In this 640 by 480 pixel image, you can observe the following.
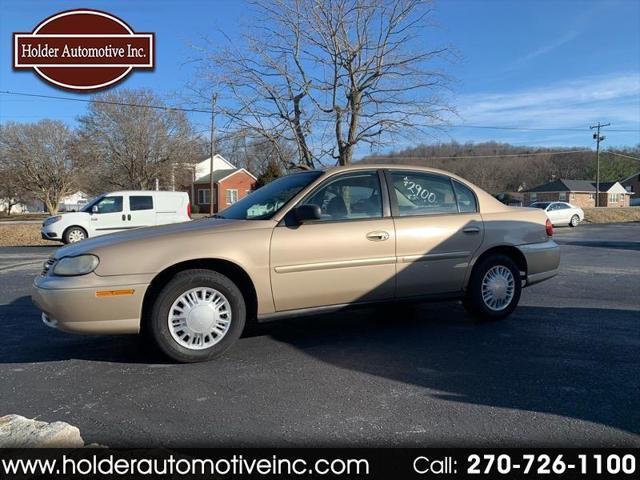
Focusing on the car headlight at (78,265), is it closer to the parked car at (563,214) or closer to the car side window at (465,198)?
the car side window at (465,198)

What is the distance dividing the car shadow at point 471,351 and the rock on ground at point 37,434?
130 cm

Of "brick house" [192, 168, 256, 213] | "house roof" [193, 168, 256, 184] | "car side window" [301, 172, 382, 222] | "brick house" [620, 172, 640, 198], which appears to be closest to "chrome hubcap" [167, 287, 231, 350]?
"car side window" [301, 172, 382, 222]

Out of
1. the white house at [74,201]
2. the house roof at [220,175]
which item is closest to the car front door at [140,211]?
the white house at [74,201]

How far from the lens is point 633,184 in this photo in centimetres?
9950

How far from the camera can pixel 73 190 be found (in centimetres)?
4331

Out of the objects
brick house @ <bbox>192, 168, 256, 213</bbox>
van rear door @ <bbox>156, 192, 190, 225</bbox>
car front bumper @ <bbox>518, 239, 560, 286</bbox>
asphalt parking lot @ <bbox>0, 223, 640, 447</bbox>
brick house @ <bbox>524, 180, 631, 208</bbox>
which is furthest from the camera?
brick house @ <bbox>524, 180, 631, 208</bbox>

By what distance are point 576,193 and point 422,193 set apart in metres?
71.7

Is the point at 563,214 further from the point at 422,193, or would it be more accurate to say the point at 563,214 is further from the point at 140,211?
the point at 422,193

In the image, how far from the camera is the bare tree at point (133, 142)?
→ 3522 cm

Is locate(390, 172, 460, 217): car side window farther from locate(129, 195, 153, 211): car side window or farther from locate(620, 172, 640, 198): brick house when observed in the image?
locate(620, 172, 640, 198): brick house

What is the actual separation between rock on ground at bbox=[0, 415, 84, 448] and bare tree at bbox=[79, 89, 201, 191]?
33482 mm

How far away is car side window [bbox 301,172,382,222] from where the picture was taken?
4.53m

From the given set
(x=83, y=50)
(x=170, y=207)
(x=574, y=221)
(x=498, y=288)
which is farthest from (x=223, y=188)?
(x=498, y=288)

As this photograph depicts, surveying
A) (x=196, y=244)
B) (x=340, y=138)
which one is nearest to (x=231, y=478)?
(x=196, y=244)
